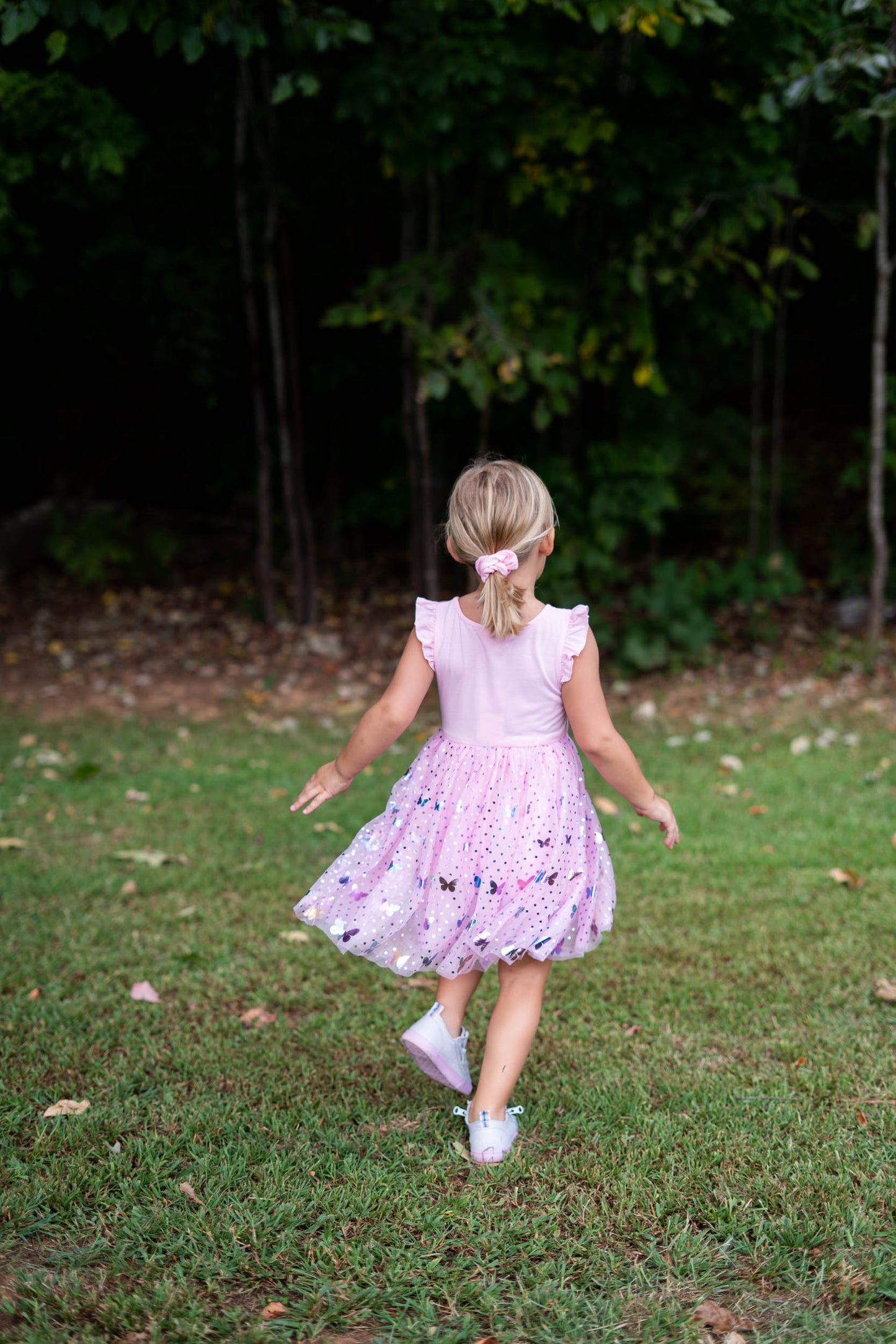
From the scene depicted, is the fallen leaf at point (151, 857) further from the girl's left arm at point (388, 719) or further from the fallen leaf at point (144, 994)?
the girl's left arm at point (388, 719)

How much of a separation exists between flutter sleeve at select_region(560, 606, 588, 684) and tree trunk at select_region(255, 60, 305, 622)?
6.38 meters

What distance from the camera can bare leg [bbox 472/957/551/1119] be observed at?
2482mm

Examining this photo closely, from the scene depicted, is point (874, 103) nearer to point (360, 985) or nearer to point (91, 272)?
point (360, 985)

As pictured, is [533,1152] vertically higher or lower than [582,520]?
lower

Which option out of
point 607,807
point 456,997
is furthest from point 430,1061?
point 607,807

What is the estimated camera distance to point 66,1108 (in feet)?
8.70

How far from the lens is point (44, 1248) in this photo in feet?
7.07

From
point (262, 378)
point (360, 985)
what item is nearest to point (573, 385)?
point (262, 378)

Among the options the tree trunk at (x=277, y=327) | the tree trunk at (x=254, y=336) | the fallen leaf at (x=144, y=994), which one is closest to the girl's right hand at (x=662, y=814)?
the fallen leaf at (x=144, y=994)

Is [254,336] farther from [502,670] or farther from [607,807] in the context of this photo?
[502,670]

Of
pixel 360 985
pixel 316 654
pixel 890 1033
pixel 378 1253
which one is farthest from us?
pixel 316 654

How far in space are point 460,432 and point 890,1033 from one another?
7486mm

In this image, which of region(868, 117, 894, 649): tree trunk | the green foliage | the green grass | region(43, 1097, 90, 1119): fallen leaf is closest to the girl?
the green grass

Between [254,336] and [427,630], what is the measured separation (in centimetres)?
664
